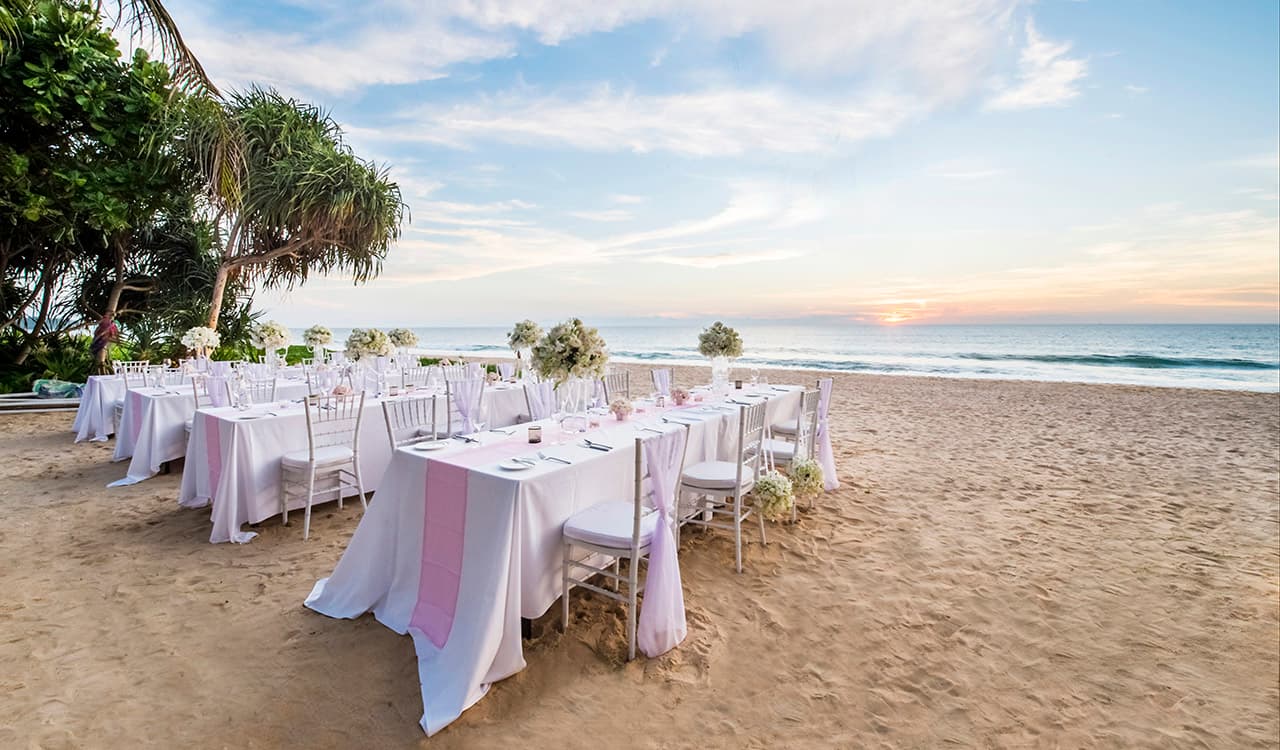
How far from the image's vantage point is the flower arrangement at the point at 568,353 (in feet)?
11.1

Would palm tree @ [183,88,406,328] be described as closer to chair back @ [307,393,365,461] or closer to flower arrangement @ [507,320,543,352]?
flower arrangement @ [507,320,543,352]

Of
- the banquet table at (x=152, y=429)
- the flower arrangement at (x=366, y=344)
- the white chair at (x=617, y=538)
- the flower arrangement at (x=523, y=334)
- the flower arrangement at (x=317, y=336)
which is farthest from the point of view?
the flower arrangement at (x=317, y=336)

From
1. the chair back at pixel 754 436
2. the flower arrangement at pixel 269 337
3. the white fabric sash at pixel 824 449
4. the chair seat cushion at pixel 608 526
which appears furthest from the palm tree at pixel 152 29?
the white fabric sash at pixel 824 449

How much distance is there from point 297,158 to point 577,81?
18.9 feet

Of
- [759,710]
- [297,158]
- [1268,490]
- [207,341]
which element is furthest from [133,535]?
[1268,490]

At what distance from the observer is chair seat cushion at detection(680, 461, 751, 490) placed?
133 inches

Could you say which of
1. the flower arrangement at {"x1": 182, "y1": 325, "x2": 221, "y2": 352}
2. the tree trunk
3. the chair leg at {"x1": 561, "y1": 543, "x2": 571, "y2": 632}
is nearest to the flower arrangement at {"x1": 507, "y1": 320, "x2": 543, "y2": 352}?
the chair leg at {"x1": 561, "y1": 543, "x2": 571, "y2": 632}

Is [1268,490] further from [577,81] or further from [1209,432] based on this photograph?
[577,81]

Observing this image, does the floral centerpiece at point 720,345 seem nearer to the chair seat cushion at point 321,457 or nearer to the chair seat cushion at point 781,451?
the chair seat cushion at point 781,451

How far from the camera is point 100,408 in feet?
22.4

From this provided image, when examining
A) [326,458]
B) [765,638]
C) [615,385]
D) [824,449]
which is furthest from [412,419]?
[824,449]

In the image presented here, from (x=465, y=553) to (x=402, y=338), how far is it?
5.96 m

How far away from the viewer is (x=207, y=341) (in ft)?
24.7

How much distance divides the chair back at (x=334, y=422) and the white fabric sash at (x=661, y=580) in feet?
8.49
